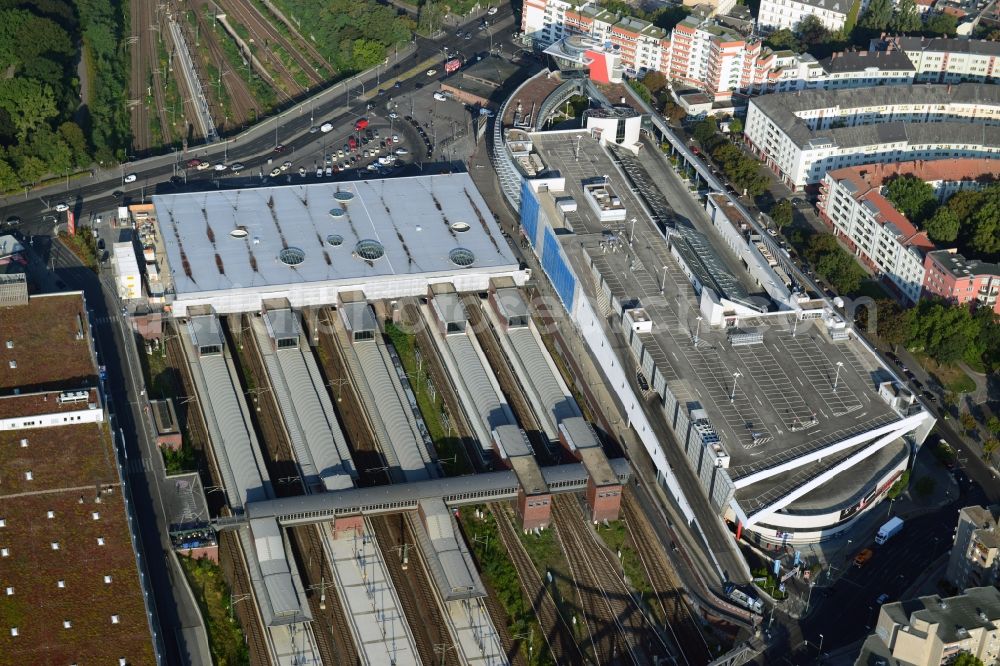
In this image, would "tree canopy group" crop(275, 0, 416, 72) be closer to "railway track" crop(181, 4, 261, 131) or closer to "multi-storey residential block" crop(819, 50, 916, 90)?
"railway track" crop(181, 4, 261, 131)

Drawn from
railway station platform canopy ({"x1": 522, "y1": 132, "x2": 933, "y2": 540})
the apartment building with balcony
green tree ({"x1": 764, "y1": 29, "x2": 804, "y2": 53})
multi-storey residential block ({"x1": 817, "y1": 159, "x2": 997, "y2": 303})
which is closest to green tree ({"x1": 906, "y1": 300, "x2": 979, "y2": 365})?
multi-storey residential block ({"x1": 817, "y1": 159, "x2": 997, "y2": 303})

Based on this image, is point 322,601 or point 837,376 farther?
point 837,376

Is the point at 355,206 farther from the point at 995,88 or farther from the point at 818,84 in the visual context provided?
the point at 995,88

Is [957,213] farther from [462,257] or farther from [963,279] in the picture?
[462,257]

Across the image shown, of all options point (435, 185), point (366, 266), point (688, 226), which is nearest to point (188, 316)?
point (366, 266)

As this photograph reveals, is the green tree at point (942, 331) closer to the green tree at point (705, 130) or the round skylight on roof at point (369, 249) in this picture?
the green tree at point (705, 130)

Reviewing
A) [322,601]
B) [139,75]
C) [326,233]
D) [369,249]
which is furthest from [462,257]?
[139,75]
